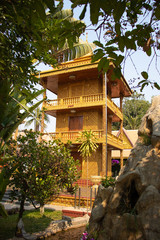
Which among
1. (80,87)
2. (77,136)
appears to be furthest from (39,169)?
(80,87)

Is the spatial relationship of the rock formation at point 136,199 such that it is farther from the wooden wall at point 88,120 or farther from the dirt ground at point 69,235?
the wooden wall at point 88,120

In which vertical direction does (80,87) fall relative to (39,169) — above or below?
above

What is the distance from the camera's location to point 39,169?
6.55 m

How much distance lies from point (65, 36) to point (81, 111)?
56.9 ft

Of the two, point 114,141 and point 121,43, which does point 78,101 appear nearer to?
point 114,141

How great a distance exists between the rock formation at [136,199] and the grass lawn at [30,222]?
2.70 m

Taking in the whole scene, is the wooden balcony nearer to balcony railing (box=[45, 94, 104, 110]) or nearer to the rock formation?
balcony railing (box=[45, 94, 104, 110])

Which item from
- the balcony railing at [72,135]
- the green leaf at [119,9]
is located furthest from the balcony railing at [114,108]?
the green leaf at [119,9]

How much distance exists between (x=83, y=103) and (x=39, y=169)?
11.8 m

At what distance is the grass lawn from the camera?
6.86 metres

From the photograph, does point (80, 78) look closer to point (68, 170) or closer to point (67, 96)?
point (67, 96)

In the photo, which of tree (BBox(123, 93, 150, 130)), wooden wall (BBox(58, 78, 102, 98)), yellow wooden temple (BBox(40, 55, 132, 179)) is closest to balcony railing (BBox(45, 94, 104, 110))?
yellow wooden temple (BBox(40, 55, 132, 179))

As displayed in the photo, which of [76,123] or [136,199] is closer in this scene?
[136,199]

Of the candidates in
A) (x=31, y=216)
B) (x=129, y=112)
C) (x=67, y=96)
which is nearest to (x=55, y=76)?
(x=67, y=96)
